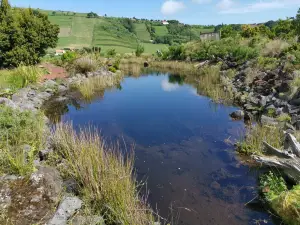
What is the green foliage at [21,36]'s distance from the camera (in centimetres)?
1568

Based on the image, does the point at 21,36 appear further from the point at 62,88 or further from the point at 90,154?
the point at 90,154

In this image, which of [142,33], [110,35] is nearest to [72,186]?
[110,35]

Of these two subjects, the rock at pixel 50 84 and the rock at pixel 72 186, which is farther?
the rock at pixel 50 84

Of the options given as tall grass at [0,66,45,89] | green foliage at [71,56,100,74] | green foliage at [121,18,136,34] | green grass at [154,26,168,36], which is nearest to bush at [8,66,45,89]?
tall grass at [0,66,45,89]

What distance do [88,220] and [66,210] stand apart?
0.44 metres

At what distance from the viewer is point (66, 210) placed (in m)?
3.97

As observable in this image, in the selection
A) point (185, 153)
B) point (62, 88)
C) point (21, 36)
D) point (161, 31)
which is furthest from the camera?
point (161, 31)

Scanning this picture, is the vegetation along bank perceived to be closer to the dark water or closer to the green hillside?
the dark water

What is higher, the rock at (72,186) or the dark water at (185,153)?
the rock at (72,186)

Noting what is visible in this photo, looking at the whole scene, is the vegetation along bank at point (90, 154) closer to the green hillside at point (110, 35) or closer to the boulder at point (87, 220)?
the boulder at point (87, 220)

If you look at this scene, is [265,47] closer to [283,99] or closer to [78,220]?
[283,99]

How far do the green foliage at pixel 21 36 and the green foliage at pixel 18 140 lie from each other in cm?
1038

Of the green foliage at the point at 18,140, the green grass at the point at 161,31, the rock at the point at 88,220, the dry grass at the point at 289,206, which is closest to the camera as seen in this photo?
the rock at the point at 88,220

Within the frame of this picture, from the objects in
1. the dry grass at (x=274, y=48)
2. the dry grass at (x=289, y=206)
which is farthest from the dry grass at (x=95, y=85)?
the dry grass at (x=289, y=206)
